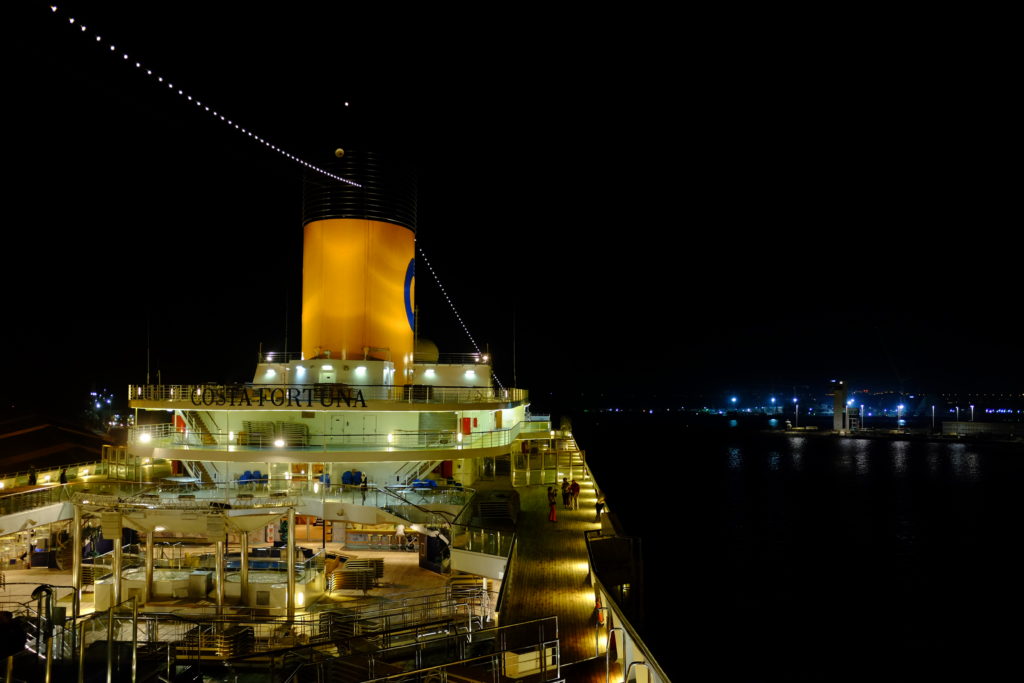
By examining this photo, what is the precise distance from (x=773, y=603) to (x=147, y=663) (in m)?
22.9

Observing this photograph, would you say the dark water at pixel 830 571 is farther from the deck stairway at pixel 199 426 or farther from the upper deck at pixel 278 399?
the deck stairway at pixel 199 426

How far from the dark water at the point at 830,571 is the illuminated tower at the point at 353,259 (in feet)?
47.2

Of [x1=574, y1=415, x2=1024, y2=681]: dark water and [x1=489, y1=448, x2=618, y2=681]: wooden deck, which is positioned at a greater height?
[x1=489, y1=448, x2=618, y2=681]: wooden deck

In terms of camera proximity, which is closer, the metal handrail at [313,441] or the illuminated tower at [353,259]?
the metal handrail at [313,441]

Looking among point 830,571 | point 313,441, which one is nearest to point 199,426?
point 313,441

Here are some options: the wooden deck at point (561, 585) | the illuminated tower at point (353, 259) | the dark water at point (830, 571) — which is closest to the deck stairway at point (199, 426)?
the illuminated tower at point (353, 259)

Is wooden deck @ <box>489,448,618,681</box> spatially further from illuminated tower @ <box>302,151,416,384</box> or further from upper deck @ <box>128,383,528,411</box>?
illuminated tower @ <box>302,151,416,384</box>

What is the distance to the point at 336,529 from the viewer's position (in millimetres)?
23484

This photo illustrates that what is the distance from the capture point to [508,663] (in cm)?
1017

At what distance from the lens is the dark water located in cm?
2153

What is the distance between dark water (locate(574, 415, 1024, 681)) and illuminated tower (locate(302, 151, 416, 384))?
47.2 feet

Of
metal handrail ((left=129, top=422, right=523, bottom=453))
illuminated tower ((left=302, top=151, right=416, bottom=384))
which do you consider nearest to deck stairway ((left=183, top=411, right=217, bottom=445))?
metal handrail ((left=129, top=422, right=523, bottom=453))

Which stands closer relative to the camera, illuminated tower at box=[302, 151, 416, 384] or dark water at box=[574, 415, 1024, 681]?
dark water at box=[574, 415, 1024, 681]

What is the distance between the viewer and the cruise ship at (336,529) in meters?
11.5
